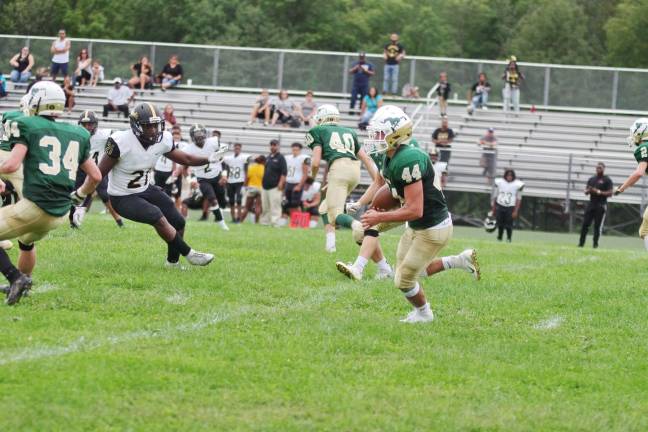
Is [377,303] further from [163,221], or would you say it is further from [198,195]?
[198,195]

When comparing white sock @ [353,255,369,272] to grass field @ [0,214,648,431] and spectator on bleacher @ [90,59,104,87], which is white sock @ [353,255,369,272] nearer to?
grass field @ [0,214,648,431]

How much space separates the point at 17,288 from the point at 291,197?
13.4 metres

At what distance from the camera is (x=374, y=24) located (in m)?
52.8

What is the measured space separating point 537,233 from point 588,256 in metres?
→ 8.77

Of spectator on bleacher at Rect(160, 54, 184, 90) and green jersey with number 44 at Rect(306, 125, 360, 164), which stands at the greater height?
spectator on bleacher at Rect(160, 54, 184, 90)

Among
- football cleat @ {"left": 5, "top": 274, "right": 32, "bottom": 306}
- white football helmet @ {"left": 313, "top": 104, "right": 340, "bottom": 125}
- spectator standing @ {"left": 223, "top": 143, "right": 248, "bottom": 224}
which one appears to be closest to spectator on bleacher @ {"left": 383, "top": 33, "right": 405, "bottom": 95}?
spectator standing @ {"left": 223, "top": 143, "right": 248, "bottom": 224}

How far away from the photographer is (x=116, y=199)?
395 inches

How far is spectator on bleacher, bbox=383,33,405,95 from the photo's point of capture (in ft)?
86.0

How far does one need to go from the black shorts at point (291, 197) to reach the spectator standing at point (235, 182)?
889 millimetres

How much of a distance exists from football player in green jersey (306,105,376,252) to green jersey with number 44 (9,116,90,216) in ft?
14.6

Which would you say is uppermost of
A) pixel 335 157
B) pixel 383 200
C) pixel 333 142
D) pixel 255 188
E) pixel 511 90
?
pixel 511 90

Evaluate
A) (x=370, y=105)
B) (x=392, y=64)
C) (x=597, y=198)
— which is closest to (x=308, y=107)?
(x=370, y=105)

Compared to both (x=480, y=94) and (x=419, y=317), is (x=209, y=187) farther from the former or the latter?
(x=480, y=94)

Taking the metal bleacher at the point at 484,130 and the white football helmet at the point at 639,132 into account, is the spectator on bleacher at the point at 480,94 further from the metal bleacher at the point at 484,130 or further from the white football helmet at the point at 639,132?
the white football helmet at the point at 639,132
